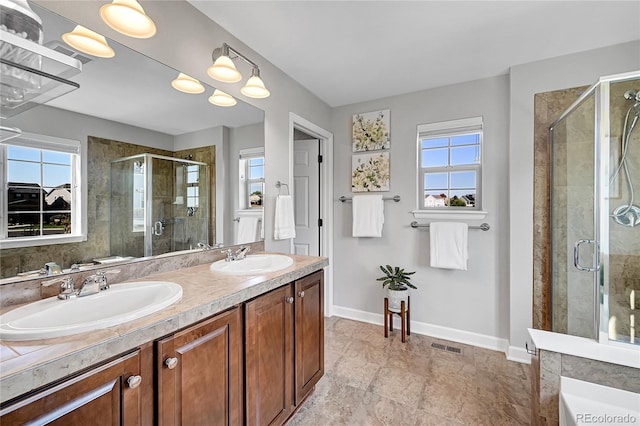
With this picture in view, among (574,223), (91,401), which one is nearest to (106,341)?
(91,401)

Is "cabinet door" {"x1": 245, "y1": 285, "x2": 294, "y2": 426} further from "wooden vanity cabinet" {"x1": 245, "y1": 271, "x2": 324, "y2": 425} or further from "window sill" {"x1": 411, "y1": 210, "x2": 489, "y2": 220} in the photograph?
"window sill" {"x1": 411, "y1": 210, "x2": 489, "y2": 220}

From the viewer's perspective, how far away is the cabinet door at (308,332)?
1542 mm

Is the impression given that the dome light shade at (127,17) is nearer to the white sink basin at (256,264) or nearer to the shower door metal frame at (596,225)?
the white sink basin at (256,264)

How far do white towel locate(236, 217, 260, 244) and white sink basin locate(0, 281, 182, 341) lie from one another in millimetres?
837

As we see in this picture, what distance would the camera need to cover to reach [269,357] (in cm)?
133

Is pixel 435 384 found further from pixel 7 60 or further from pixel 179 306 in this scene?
pixel 7 60

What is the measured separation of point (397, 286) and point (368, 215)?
786 millimetres

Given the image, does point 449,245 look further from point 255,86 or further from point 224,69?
point 224,69

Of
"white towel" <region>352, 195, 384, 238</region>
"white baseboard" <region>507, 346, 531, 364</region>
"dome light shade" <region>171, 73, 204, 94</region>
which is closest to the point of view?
"dome light shade" <region>171, 73, 204, 94</region>

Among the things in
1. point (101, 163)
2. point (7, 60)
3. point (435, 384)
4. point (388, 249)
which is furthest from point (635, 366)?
point (7, 60)

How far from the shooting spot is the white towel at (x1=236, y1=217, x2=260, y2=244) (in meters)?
1.96

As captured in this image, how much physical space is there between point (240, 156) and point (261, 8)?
928 mm

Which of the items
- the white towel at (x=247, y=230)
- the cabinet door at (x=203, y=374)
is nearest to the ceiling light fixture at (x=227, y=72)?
the white towel at (x=247, y=230)

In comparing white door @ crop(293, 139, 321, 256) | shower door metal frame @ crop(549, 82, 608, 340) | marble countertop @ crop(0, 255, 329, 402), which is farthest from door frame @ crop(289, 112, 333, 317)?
shower door metal frame @ crop(549, 82, 608, 340)
